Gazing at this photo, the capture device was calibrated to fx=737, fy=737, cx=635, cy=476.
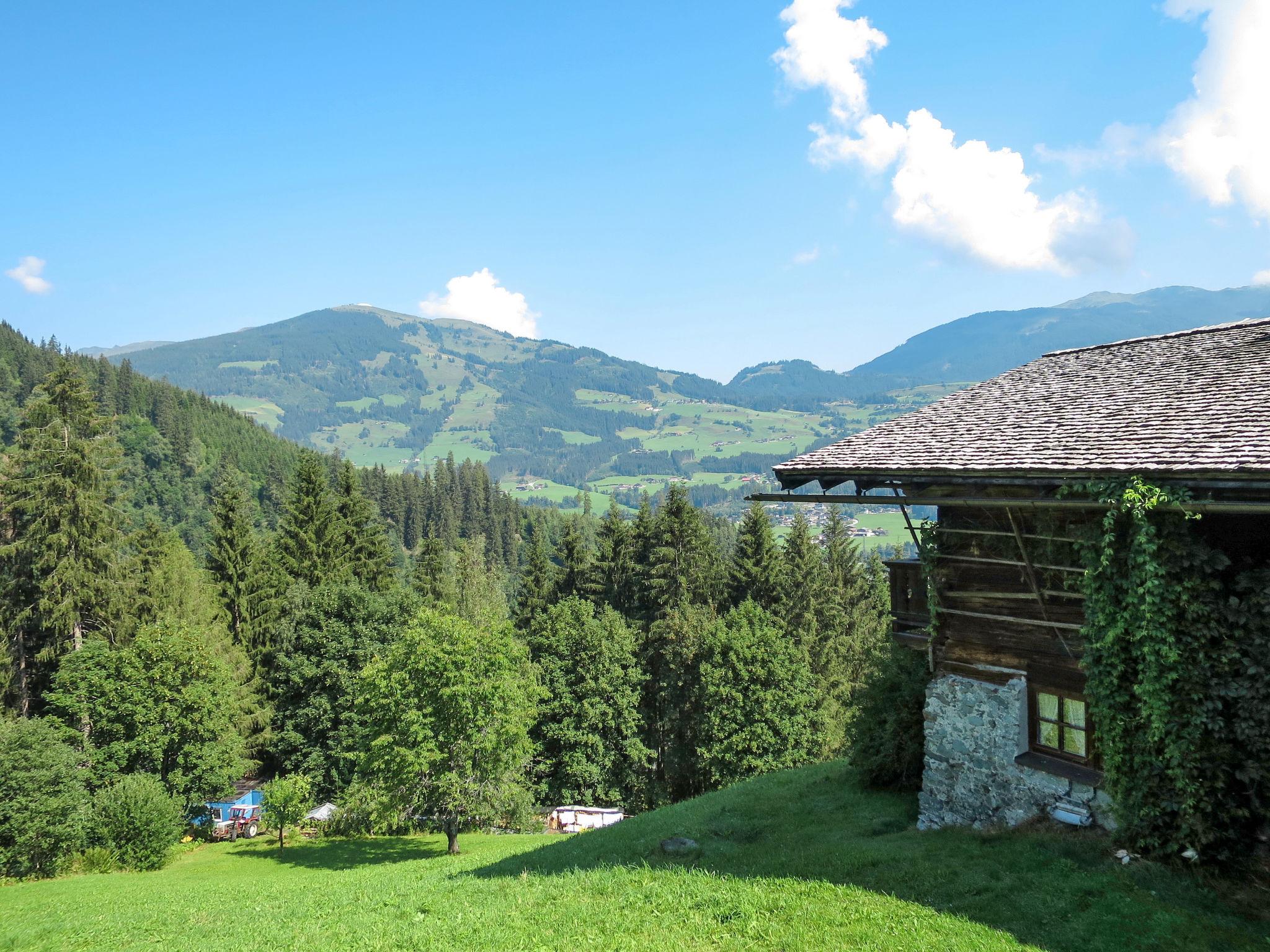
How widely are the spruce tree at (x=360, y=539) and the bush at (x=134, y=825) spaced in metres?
21.9

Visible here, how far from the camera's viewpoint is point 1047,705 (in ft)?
42.4

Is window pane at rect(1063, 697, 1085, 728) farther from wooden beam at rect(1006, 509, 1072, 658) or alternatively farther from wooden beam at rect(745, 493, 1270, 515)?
wooden beam at rect(745, 493, 1270, 515)

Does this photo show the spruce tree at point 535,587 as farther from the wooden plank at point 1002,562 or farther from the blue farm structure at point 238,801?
the wooden plank at point 1002,562

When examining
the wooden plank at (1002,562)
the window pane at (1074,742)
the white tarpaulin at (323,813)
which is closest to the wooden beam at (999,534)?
the wooden plank at (1002,562)

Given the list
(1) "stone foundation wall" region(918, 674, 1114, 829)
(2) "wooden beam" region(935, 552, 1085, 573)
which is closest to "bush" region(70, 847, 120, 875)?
(1) "stone foundation wall" region(918, 674, 1114, 829)

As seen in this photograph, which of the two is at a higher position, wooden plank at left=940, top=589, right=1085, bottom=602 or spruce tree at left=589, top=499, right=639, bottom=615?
wooden plank at left=940, top=589, right=1085, bottom=602

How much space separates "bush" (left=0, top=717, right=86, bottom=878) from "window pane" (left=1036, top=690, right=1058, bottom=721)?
3325 centimetres

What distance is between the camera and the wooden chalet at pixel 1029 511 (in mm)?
10383

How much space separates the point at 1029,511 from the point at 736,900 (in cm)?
769

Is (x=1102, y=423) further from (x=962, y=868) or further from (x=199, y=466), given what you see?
(x=199, y=466)

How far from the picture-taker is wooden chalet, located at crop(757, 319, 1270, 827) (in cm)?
1038

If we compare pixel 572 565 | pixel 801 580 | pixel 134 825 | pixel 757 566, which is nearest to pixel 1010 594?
pixel 134 825

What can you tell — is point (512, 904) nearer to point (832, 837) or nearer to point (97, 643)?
point (832, 837)

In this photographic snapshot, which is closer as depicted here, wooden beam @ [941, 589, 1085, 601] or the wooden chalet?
the wooden chalet
